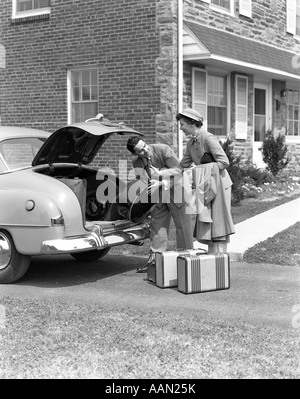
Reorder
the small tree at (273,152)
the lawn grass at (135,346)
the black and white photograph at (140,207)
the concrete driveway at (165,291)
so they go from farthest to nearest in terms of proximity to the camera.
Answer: the small tree at (273,152) < the concrete driveway at (165,291) < the black and white photograph at (140,207) < the lawn grass at (135,346)

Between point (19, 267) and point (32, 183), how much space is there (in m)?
0.93

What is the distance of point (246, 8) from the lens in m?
16.1

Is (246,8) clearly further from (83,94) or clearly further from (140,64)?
(83,94)

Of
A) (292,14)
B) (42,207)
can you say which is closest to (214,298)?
(42,207)

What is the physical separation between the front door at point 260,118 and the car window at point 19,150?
9676 mm

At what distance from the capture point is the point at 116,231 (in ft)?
24.2

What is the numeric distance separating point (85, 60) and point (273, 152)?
5.52 meters

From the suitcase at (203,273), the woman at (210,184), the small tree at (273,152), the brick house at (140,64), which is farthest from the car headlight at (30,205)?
the small tree at (273,152)

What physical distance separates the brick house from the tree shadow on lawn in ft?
16.6

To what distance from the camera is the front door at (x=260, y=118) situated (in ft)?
55.9

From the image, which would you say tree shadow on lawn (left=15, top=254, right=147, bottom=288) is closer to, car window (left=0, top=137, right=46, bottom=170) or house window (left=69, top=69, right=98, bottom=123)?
car window (left=0, top=137, right=46, bottom=170)

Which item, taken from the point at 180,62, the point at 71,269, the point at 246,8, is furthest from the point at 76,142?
the point at 246,8

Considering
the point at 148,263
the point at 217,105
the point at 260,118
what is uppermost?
the point at 217,105

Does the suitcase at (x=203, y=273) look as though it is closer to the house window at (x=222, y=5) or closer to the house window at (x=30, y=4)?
the house window at (x=222, y=5)
